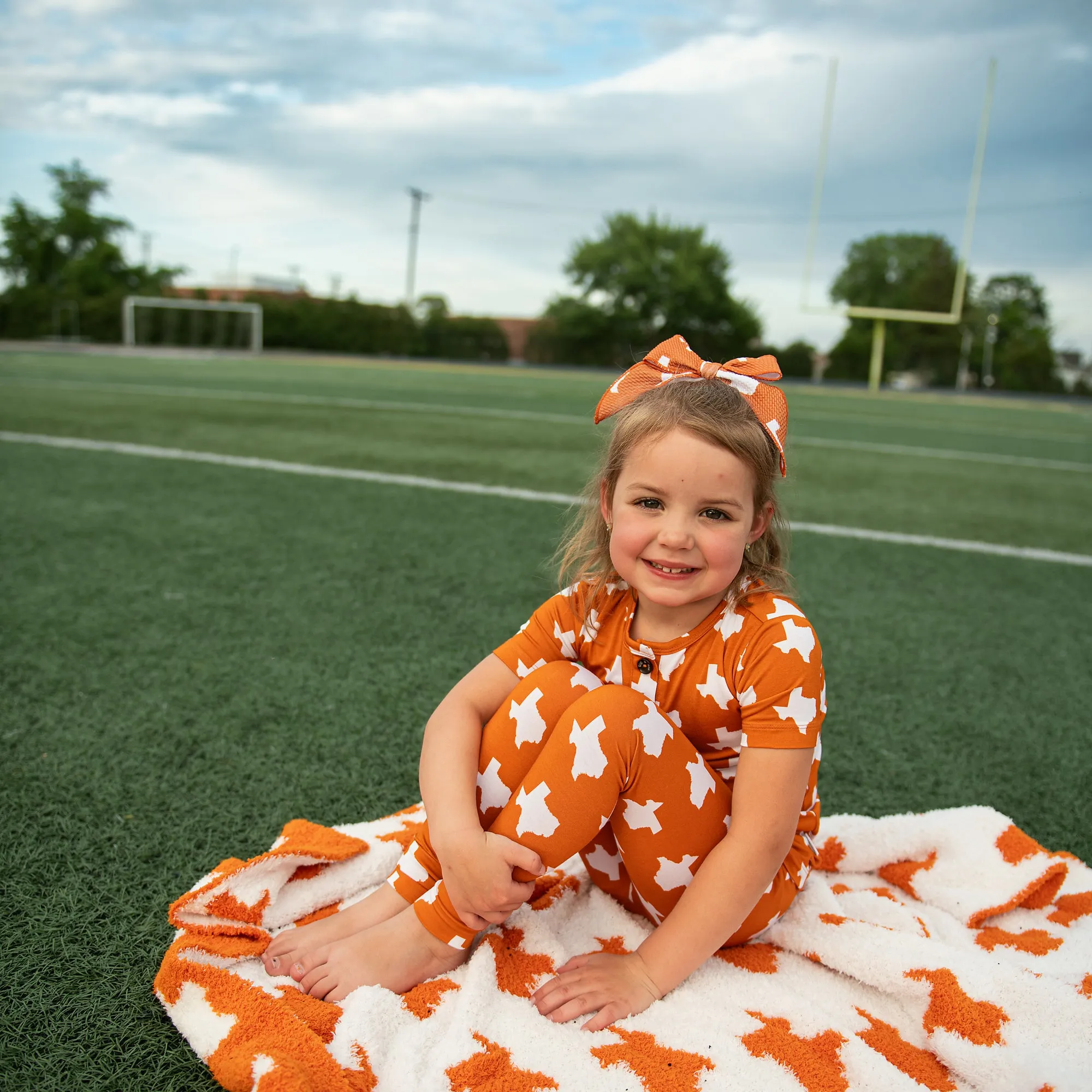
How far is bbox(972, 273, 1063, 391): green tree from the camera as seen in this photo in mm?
41406

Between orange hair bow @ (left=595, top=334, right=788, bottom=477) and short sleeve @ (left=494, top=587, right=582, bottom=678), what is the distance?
305 millimetres

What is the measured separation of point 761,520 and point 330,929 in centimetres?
86

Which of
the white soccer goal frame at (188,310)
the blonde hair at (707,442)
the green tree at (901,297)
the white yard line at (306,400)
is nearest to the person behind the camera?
the blonde hair at (707,442)

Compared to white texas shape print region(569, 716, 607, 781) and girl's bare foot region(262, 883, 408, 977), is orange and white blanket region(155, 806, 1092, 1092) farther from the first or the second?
white texas shape print region(569, 716, 607, 781)

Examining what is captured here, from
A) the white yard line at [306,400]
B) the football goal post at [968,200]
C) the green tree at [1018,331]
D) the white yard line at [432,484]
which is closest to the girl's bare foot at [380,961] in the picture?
the white yard line at [432,484]

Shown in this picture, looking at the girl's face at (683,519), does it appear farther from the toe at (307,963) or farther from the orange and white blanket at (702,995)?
the toe at (307,963)

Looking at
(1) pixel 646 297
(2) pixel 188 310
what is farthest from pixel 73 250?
(1) pixel 646 297

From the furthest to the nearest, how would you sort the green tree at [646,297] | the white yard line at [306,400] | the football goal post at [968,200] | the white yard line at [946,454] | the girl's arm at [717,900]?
1. the green tree at [646,297]
2. the football goal post at [968,200]
3. the white yard line at [306,400]
4. the white yard line at [946,454]
5. the girl's arm at [717,900]

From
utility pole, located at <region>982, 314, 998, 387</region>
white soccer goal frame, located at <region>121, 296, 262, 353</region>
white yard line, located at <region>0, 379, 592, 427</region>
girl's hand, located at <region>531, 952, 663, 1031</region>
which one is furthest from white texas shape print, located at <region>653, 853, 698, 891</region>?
utility pole, located at <region>982, 314, 998, 387</region>

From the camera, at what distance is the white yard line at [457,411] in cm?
815

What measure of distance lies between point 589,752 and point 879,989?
0.53m

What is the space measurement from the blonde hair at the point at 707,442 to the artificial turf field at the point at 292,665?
611mm

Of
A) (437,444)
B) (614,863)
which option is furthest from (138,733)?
(437,444)

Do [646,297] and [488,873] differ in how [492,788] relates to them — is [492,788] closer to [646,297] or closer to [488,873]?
[488,873]
